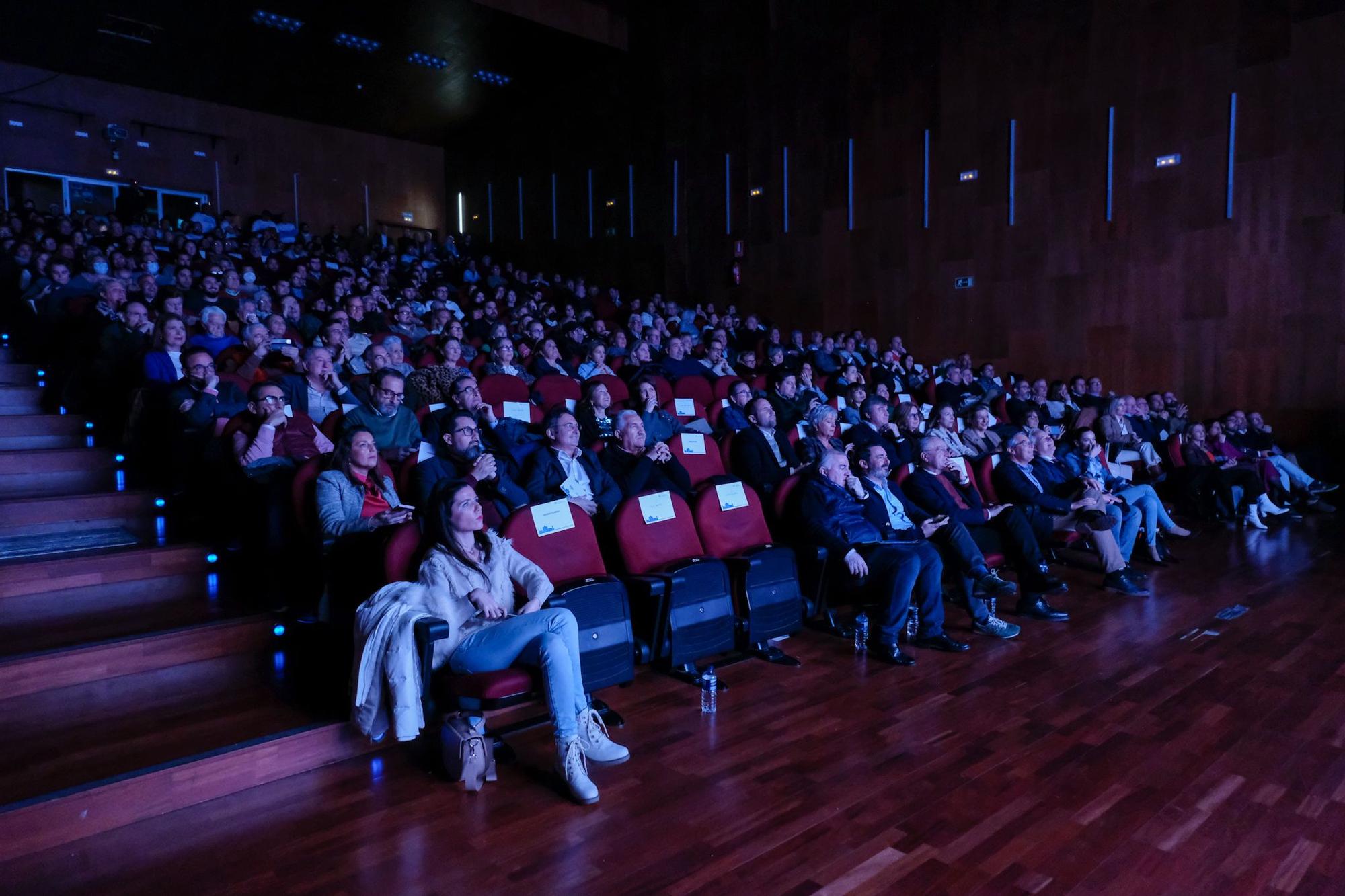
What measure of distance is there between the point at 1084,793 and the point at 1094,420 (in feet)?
16.3

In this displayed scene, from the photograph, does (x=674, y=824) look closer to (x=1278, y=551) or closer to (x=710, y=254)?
(x=1278, y=551)

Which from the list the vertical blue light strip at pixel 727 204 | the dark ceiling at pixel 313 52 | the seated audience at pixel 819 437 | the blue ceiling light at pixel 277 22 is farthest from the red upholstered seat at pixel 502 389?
the blue ceiling light at pixel 277 22

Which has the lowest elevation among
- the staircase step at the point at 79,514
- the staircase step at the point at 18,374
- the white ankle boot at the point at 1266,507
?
the white ankle boot at the point at 1266,507

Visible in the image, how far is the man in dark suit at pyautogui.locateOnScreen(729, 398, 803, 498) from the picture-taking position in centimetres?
410

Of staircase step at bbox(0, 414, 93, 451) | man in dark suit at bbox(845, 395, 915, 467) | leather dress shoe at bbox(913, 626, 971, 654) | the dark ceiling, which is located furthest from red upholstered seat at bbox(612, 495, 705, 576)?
the dark ceiling

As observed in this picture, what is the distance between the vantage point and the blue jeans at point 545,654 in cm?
204

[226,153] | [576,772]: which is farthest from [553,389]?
[226,153]

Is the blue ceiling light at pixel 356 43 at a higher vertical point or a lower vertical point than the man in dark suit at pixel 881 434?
higher

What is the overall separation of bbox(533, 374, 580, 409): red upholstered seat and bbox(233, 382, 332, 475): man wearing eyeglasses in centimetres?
161

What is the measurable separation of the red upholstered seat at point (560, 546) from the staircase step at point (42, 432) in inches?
98.2

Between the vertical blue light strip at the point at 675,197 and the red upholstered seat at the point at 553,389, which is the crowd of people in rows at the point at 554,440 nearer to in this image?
the red upholstered seat at the point at 553,389

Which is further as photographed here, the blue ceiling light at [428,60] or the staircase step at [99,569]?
the blue ceiling light at [428,60]

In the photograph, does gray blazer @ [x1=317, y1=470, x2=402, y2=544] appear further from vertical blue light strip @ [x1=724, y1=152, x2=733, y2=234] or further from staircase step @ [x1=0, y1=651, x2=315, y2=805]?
vertical blue light strip @ [x1=724, y1=152, x2=733, y2=234]

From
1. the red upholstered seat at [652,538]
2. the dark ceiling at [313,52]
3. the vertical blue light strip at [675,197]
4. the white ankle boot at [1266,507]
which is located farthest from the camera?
the vertical blue light strip at [675,197]
